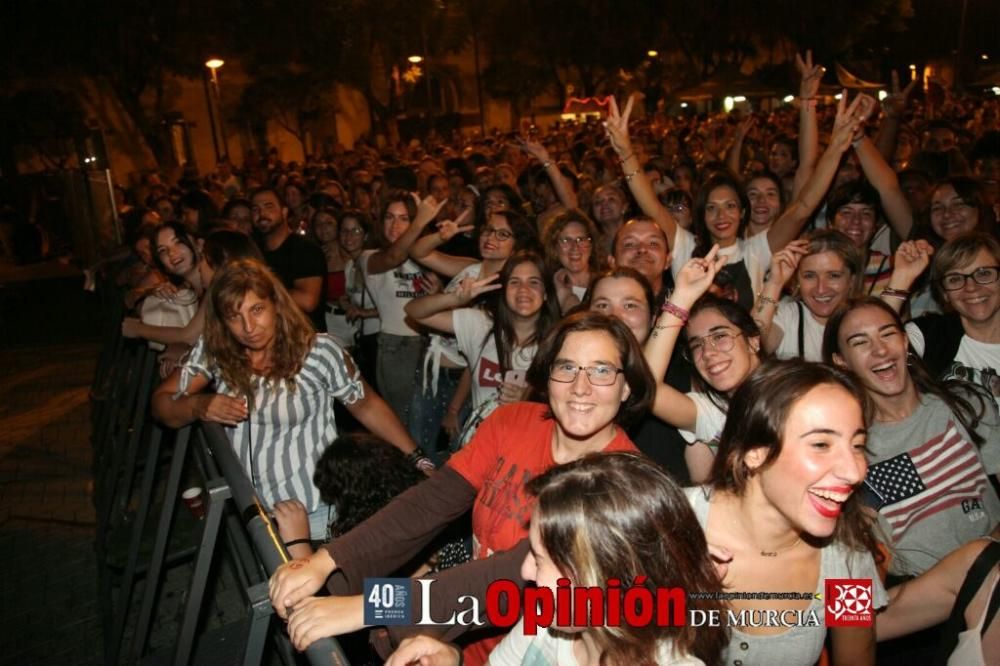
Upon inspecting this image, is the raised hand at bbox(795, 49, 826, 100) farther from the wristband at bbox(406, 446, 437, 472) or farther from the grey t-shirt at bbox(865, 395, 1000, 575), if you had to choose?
the wristband at bbox(406, 446, 437, 472)

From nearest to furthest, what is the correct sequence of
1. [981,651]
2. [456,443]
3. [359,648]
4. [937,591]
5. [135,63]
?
1. [981,651]
2. [937,591]
3. [359,648]
4. [456,443]
5. [135,63]

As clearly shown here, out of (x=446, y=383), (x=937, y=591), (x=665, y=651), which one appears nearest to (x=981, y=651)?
(x=937, y=591)

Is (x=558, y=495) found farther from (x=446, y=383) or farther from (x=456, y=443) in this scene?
(x=446, y=383)

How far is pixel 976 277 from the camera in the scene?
10.9ft

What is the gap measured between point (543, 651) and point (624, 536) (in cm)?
39

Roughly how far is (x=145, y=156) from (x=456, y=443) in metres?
27.5

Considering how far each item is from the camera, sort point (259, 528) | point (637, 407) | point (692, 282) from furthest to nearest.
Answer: point (692, 282) → point (637, 407) → point (259, 528)

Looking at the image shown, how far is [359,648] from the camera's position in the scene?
2.54 meters

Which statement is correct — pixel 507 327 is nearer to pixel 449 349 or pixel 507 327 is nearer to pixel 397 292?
pixel 449 349

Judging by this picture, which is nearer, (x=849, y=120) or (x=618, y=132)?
(x=849, y=120)

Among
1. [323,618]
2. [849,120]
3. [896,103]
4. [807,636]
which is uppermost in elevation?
[896,103]

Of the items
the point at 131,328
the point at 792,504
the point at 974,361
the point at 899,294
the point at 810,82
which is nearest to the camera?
the point at 792,504

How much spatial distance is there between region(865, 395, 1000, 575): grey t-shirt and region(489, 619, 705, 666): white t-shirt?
1.38m

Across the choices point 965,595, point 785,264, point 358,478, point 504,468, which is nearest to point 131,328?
point 358,478
